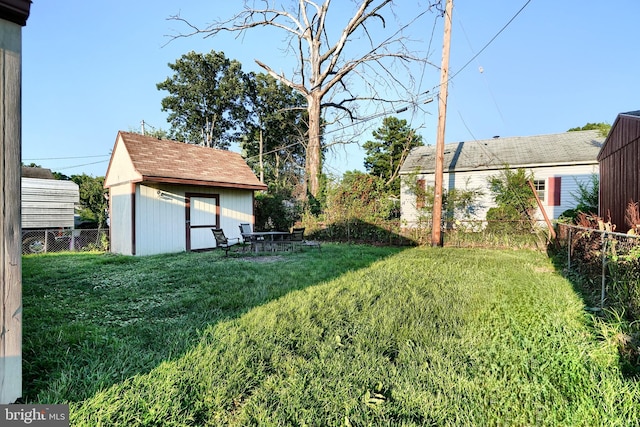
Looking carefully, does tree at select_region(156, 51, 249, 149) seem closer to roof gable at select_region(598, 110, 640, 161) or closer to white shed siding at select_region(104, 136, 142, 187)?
white shed siding at select_region(104, 136, 142, 187)

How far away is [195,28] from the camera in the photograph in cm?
1497

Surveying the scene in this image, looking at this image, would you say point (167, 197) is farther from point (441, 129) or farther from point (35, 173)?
point (441, 129)

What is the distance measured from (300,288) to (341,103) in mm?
16333

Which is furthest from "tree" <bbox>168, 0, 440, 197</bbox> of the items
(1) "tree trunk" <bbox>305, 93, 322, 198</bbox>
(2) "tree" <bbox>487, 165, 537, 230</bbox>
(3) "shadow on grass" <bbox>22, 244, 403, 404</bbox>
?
(3) "shadow on grass" <bbox>22, 244, 403, 404</bbox>

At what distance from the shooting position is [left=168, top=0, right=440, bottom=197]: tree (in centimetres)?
1562

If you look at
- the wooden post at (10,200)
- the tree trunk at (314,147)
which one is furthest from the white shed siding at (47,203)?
the wooden post at (10,200)

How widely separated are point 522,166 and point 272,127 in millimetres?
23596

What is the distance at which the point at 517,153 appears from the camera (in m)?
16.7

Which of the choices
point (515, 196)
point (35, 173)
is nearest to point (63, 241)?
point (35, 173)

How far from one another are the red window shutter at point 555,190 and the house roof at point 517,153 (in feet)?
2.57

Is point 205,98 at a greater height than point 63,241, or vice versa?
point 205,98

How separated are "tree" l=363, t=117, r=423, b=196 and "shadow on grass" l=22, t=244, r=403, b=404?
22040 millimetres

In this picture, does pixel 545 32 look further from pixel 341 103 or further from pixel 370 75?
pixel 341 103

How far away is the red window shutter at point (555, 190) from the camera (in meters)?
15.0
